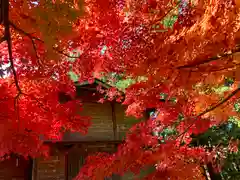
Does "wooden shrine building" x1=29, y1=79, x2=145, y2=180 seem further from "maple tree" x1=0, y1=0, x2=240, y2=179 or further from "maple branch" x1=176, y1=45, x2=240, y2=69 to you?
"maple branch" x1=176, y1=45, x2=240, y2=69

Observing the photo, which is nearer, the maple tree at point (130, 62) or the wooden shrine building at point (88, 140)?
the maple tree at point (130, 62)

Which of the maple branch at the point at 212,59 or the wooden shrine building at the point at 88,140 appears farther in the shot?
the wooden shrine building at the point at 88,140

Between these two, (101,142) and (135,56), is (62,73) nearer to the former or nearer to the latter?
(135,56)

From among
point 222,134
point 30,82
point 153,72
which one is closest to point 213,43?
point 153,72

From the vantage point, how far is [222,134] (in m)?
10.3

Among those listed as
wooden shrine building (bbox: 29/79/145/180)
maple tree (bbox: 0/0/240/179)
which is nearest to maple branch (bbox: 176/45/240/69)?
maple tree (bbox: 0/0/240/179)

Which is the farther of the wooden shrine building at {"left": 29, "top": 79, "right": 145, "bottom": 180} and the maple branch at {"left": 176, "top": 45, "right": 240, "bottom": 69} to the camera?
the wooden shrine building at {"left": 29, "top": 79, "right": 145, "bottom": 180}

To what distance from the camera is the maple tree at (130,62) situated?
2.66 metres

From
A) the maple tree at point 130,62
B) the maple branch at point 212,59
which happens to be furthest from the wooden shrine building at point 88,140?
the maple branch at point 212,59

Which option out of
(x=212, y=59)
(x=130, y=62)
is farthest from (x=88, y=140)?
(x=212, y=59)

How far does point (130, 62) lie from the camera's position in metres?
4.19

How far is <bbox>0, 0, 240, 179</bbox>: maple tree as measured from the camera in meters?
2.66

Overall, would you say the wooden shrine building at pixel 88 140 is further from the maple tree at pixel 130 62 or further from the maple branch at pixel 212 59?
the maple branch at pixel 212 59

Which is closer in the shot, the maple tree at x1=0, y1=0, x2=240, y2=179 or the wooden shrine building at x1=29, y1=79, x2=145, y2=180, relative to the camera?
the maple tree at x1=0, y1=0, x2=240, y2=179
